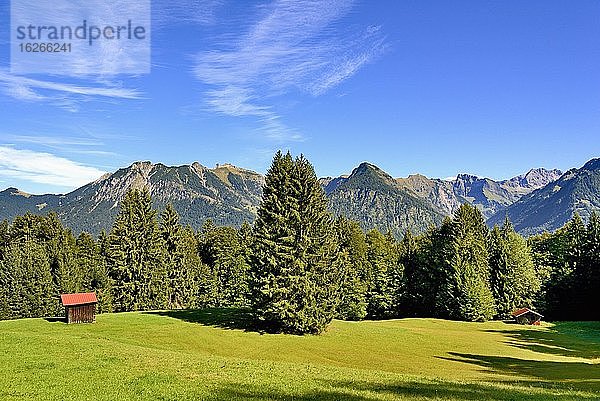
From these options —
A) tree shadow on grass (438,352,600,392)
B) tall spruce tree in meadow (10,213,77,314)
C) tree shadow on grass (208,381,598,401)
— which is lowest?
tree shadow on grass (438,352,600,392)

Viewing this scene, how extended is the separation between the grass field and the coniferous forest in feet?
23.6

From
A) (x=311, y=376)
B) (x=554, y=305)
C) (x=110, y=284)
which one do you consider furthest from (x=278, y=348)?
(x=554, y=305)

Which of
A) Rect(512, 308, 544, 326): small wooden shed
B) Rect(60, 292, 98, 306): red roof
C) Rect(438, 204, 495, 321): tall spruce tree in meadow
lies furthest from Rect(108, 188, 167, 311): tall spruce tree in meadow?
Rect(512, 308, 544, 326): small wooden shed

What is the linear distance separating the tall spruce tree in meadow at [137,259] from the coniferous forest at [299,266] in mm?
159

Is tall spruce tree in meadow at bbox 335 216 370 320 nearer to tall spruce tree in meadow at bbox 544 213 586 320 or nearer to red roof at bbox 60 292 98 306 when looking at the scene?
tall spruce tree in meadow at bbox 544 213 586 320

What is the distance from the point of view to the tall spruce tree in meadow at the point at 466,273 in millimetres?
76500

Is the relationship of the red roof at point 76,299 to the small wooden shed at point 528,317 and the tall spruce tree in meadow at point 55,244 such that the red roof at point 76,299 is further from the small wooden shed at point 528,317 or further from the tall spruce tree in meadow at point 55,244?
the small wooden shed at point 528,317

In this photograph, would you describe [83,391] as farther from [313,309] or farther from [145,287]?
[145,287]

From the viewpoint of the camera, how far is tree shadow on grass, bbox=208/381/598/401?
65.1 ft

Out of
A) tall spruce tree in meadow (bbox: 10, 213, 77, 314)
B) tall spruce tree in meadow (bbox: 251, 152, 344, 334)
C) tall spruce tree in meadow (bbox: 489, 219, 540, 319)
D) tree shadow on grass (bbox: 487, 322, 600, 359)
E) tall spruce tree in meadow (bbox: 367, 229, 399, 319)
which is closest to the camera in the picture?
tall spruce tree in meadow (bbox: 251, 152, 344, 334)

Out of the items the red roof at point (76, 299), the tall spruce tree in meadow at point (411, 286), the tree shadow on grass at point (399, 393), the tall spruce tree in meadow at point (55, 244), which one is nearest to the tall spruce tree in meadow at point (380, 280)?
the tall spruce tree in meadow at point (411, 286)

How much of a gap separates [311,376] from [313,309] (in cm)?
2344

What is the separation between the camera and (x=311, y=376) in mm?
25016

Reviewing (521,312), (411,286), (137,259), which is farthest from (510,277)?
(137,259)
